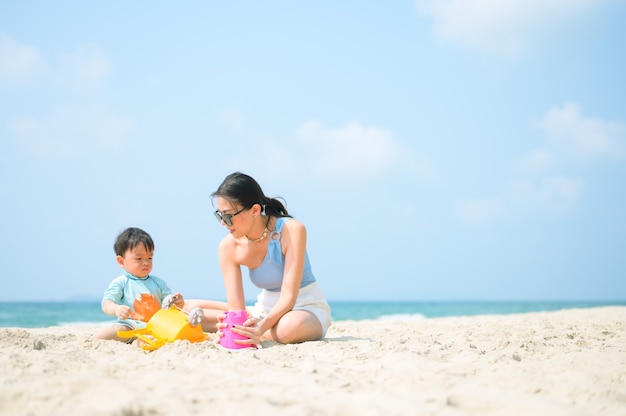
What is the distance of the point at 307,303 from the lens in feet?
13.9

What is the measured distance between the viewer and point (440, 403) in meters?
2.35

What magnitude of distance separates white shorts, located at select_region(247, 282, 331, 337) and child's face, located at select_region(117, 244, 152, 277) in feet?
3.10

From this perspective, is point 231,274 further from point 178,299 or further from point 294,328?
point 294,328

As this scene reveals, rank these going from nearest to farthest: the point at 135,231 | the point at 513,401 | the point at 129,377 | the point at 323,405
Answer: the point at 323,405 < the point at 513,401 < the point at 129,377 < the point at 135,231

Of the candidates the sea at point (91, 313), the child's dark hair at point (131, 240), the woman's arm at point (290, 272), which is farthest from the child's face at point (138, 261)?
the sea at point (91, 313)

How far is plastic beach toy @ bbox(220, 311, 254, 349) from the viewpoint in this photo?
372cm

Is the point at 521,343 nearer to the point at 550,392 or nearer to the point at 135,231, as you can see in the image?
the point at 550,392

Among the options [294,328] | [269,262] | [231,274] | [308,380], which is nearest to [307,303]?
[294,328]

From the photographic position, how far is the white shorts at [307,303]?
166 inches

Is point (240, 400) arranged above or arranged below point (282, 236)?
below

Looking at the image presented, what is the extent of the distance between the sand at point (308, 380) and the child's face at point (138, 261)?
2.42 feet

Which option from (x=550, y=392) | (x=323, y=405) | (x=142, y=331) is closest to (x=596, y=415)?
(x=550, y=392)

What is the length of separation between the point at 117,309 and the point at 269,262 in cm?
116

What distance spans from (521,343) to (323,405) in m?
2.39
